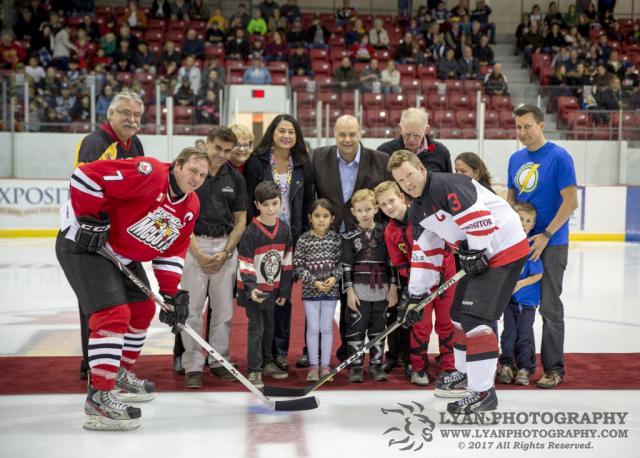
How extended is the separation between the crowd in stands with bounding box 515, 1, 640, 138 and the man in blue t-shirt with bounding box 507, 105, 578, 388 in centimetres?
668

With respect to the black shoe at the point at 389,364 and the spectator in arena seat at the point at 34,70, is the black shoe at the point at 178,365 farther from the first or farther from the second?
the spectator in arena seat at the point at 34,70

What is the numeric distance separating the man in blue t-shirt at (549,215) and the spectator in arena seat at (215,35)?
442 inches

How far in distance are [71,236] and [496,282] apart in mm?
1865

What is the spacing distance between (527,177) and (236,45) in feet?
34.9

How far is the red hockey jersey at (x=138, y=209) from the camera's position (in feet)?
10.8

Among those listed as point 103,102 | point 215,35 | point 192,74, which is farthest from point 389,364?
point 215,35

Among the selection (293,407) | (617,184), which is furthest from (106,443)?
(617,184)

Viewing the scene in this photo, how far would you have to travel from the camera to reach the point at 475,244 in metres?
3.36

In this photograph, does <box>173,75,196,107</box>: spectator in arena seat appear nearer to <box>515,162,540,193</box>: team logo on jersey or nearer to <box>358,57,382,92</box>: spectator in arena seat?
<box>358,57,382,92</box>: spectator in arena seat

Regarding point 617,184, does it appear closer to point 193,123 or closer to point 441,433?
point 193,123

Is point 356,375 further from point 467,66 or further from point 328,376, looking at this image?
point 467,66

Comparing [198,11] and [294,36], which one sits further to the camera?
[198,11]

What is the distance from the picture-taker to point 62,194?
1067 centimetres

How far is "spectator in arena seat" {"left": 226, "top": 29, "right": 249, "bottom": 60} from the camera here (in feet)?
45.9
